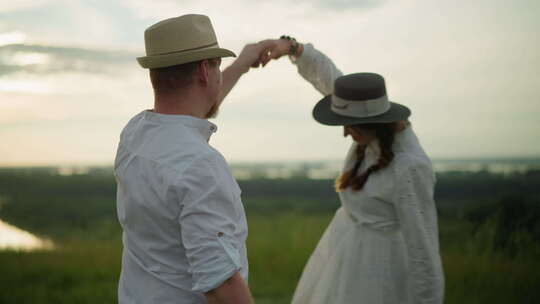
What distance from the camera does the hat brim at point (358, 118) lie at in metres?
2.80

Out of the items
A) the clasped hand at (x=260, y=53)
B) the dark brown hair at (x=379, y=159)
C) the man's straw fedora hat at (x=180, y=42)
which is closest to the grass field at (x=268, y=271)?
the dark brown hair at (x=379, y=159)

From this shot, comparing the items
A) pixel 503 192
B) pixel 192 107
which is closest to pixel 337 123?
pixel 192 107

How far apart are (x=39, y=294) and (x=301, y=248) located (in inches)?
130

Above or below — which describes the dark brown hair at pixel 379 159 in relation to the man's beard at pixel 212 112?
below

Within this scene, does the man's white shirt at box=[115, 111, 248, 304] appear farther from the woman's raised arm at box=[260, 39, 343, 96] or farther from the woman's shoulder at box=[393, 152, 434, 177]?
the woman's raised arm at box=[260, 39, 343, 96]

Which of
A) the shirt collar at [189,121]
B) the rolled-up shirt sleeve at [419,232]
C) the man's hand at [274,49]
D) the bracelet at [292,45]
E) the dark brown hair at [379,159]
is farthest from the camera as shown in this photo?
the bracelet at [292,45]

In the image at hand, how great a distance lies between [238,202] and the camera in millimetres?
1576

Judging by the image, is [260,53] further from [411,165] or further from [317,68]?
[411,165]

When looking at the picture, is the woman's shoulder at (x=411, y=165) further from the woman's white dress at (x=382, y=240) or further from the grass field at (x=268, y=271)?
the grass field at (x=268, y=271)

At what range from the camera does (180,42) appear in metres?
1.73

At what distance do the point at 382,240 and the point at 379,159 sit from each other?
42cm

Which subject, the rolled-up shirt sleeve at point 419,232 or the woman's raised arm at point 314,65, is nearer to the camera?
the rolled-up shirt sleeve at point 419,232

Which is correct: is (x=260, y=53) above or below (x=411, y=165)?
above

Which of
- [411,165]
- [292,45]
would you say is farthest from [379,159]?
[292,45]
